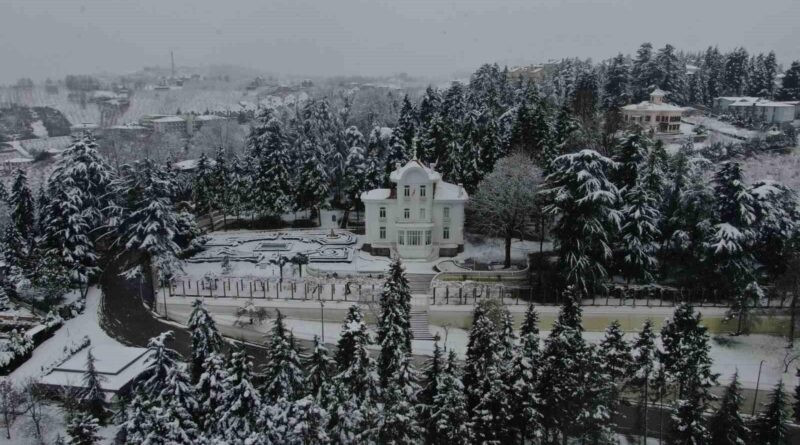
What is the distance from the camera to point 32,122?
11688 cm

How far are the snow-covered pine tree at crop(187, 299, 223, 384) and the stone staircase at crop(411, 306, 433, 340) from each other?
12.1 meters

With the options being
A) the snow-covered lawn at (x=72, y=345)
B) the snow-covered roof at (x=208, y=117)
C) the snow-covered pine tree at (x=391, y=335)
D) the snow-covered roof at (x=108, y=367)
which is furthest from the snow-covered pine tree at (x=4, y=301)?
the snow-covered roof at (x=208, y=117)

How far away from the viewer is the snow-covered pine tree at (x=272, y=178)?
47.3m

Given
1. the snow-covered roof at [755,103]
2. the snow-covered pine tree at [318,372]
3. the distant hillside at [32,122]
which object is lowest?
the snow-covered pine tree at [318,372]

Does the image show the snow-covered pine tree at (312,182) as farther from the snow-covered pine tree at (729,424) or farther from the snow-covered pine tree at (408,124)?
the snow-covered pine tree at (729,424)

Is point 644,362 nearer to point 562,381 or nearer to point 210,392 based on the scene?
point 562,381

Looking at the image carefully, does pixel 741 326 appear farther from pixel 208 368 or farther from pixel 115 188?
pixel 115 188

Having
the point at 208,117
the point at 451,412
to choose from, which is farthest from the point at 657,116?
the point at 208,117

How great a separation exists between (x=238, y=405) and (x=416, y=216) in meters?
23.8

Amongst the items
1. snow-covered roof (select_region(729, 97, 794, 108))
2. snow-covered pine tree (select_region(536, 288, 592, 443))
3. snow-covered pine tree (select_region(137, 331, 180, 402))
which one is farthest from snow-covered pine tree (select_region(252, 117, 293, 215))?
snow-covered roof (select_region(729, 97, 794, 108))

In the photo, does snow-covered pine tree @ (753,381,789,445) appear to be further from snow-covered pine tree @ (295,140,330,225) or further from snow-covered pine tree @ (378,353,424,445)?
snow-covered pine tree @ (295,140,330,225)

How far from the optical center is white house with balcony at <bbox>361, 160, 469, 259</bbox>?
40844mm

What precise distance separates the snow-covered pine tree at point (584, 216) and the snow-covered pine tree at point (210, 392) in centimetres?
1906

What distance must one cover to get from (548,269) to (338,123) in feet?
105
